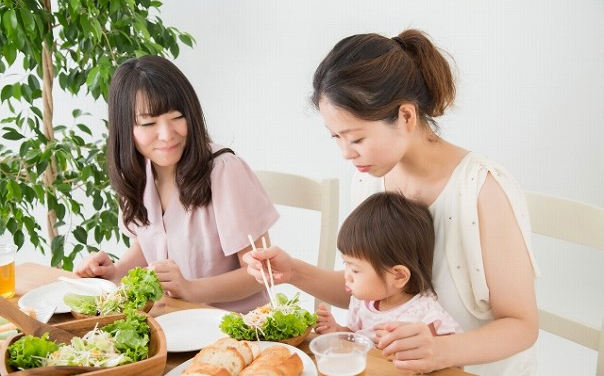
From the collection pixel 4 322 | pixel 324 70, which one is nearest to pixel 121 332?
pixel 4 322

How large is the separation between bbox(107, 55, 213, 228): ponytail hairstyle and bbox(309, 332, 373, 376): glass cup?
85 cm

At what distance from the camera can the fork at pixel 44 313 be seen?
158 cm

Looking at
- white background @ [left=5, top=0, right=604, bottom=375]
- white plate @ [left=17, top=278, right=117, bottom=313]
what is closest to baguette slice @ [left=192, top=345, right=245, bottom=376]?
white plate @ [left=17, top=278, right=117, bottom=313]

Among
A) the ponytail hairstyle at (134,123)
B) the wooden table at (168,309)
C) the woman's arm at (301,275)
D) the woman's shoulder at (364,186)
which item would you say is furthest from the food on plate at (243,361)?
the ponytail hairstyle at (134,123)

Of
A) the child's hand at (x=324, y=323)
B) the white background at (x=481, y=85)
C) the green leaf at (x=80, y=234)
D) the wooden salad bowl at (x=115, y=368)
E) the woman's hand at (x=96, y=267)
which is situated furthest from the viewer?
the white background at (x=481, y=85)

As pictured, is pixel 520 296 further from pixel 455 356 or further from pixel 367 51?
pixel 367 51

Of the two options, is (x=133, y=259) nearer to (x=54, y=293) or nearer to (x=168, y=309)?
(x=54, y=293)

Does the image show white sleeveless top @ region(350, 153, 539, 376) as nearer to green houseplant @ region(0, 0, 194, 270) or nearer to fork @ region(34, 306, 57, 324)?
fork @ region(34, 306, 57, 324)

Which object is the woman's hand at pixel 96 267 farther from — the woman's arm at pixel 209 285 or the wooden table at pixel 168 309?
the woman's arm at pixel 209 285

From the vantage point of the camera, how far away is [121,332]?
1.28 m

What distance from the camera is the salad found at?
1.21 m

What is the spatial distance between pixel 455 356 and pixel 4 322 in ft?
2.80

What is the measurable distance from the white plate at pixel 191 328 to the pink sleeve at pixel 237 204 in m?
0.40

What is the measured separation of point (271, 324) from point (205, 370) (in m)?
0.22
